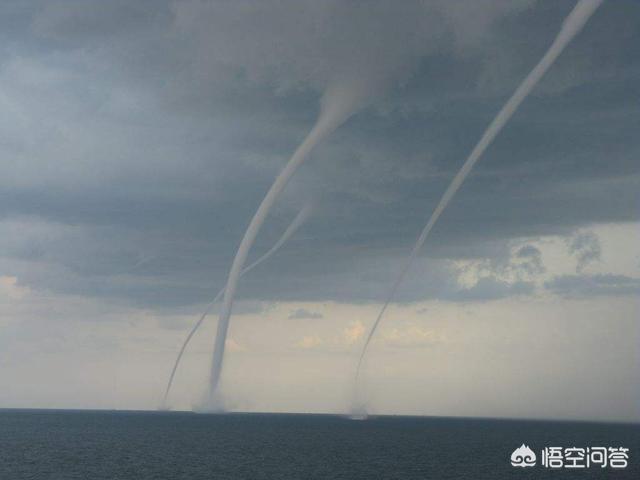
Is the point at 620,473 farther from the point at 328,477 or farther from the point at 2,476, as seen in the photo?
the point at 2,476

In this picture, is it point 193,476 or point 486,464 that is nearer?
point 193,476

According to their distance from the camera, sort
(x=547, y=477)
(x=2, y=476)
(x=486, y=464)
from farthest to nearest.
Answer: (x=486, y=464)
(x=547, y=477)
(x=2, y=476)

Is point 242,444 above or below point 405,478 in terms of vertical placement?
above

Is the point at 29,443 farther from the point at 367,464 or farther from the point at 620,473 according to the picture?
the point at 620,473

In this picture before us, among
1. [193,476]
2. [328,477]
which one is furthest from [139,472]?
[328,477]

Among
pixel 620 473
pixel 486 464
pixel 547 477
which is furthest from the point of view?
pixel 486 464

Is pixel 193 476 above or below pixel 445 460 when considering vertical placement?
below

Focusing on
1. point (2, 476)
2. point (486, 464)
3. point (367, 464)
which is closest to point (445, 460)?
point (486, 464)

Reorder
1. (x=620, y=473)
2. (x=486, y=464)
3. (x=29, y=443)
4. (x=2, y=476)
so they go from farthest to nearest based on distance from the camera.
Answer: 1. (x=29, y=443)
2. (x=486, y=464)
3. (x=620, y=473)
4. (x=2, y=476)

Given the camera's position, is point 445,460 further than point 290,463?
Yes
